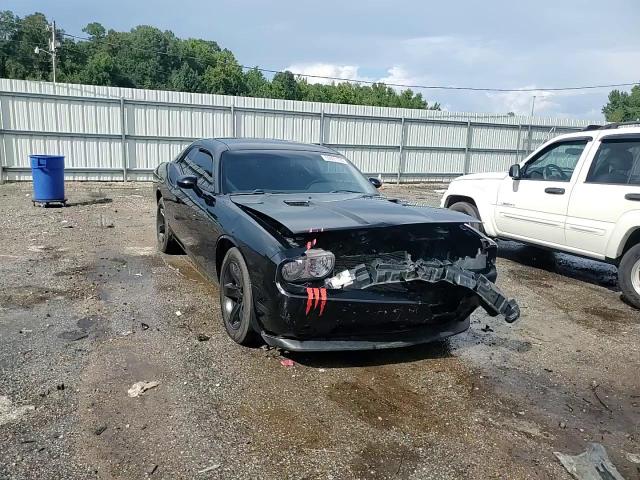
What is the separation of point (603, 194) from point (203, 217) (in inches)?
174

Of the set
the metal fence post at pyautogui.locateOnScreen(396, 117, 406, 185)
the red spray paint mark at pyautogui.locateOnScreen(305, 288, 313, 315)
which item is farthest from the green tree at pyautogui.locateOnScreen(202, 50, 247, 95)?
the red spray paint mark at pyautogui.locateOnScreen(305, 288, 313, 315)

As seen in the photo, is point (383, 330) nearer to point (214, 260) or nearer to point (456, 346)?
point (456, 346)

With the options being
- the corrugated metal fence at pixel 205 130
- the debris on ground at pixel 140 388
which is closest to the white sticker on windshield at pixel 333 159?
the debris on ground at pixel 140 388

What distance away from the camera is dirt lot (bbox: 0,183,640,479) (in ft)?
8.93

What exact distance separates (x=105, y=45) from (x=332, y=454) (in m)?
79.7

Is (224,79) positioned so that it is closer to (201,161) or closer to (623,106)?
(623,106)

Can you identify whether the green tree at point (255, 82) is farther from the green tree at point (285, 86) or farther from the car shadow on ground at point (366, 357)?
the car shadow on ground at point (366, 357)

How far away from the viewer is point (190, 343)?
416 cm

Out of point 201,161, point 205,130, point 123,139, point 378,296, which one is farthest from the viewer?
point 205,130

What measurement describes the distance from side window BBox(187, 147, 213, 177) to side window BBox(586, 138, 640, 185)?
14.3 feet

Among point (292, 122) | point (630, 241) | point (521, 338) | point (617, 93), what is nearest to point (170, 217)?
point (521, 338)


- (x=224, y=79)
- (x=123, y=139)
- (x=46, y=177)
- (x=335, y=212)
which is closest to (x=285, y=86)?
(x=224, y=79)

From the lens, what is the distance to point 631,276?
566 cm

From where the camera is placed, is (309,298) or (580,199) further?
(580,199)
